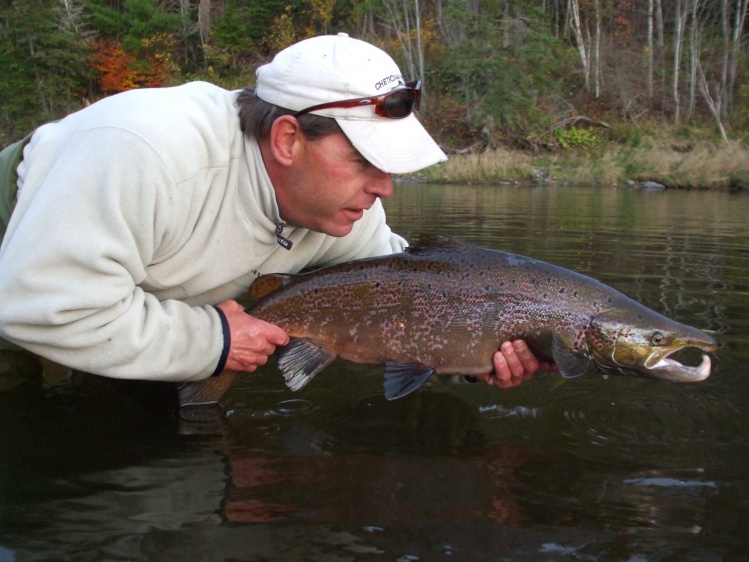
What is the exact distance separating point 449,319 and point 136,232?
4.85 ft

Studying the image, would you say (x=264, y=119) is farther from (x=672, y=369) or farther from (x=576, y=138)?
(x=576, y=138)

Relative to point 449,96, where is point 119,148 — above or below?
below

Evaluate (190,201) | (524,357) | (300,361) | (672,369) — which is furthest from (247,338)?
(672,369)

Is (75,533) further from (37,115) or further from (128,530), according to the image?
(37,115)

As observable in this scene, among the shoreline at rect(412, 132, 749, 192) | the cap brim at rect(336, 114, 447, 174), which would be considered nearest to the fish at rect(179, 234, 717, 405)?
the cap brim at rect(336, 114, 447, 174)

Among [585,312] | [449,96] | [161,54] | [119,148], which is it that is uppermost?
[161,54]

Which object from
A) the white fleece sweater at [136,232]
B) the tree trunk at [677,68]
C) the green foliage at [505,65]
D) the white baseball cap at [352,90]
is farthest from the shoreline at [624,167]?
the white fleece sweater at [136,232]

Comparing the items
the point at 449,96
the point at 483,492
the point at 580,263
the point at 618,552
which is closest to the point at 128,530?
the point at 483,492

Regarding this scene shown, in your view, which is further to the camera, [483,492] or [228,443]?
A: [228,443]

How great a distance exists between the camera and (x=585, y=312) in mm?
3301

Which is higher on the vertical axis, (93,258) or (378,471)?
(93,258)

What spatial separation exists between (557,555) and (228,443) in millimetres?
1567

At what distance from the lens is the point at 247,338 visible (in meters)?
3.20

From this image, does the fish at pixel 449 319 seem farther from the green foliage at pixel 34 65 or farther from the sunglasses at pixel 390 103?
the green foliage at pixel 34 65
